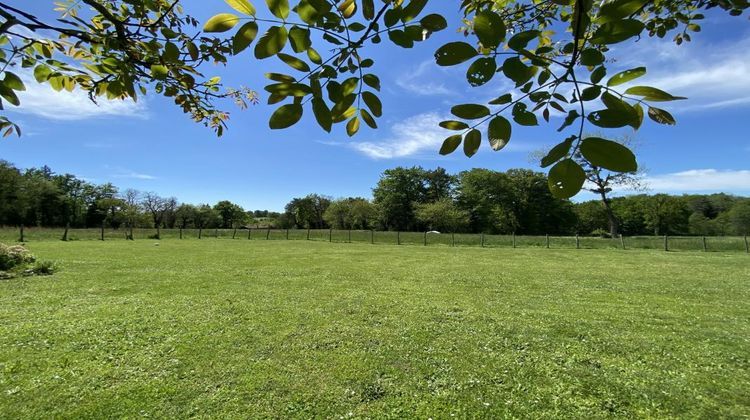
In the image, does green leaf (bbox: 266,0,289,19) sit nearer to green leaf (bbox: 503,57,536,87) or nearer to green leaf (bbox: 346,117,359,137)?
green leaf (bbox: 346,117,359,137)

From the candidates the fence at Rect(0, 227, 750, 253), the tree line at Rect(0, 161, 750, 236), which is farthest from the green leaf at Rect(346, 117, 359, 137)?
the tree line at Rect(0, 161, 750, 236)

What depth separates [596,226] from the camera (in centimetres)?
5781

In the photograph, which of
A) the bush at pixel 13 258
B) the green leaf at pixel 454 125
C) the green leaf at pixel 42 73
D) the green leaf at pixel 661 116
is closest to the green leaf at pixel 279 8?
the green leaf at pixel 454 125

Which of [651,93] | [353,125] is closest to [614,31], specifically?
[651,93]

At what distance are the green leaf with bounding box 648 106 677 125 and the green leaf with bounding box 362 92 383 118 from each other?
557 mm

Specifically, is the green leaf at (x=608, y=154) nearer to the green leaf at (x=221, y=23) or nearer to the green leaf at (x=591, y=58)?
the green leaf at (x=591, y=58)

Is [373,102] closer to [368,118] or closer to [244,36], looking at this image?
[368,118]

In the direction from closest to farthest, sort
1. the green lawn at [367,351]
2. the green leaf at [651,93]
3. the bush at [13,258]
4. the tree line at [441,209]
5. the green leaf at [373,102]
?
the green leaf at [651,93]
the green leaf at [373,102]
the green lawn at [367,351]
the bush at [13,258]
the tree line at [441,209]

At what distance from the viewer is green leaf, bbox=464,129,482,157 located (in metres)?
0.73

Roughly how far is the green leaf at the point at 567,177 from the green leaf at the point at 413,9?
49 centimetres

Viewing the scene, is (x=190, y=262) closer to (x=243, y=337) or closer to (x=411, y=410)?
(x=243, y=337)

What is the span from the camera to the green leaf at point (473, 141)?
733 millimetres

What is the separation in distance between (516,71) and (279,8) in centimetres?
51

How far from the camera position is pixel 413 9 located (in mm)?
789
